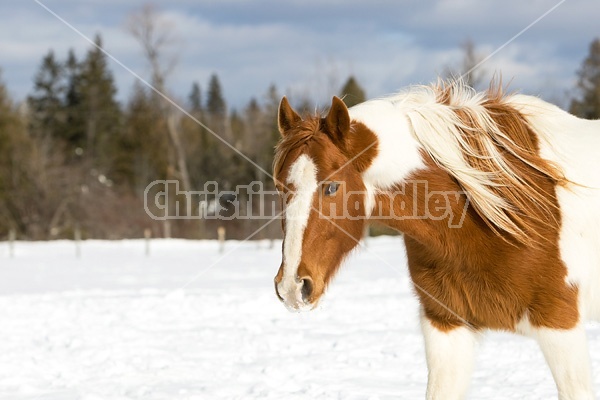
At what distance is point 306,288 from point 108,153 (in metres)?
46.3

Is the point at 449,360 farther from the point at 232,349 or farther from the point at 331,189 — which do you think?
the point at 232,349

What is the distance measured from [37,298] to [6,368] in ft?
18.3

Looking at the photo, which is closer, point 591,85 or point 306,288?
point 306,288

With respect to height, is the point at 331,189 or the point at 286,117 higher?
the point at 286,117

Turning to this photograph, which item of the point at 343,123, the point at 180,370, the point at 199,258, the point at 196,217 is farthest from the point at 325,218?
the point at 196,217

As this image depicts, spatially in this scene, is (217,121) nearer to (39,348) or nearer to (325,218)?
(39,348)

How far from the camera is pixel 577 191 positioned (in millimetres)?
3324

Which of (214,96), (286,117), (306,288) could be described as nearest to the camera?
(306,288)

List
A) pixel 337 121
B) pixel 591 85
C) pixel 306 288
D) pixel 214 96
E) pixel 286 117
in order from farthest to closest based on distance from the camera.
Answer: pixel 214 96 → pixel 591 85 → pixel 286 117 → pixel 337 121 → pixel 306 288

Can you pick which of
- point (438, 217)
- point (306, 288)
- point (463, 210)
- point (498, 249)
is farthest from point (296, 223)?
point (498, 249)

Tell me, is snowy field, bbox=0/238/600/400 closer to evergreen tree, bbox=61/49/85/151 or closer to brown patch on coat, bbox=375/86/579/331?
brown patch on coat, bbox=375/86/579/331

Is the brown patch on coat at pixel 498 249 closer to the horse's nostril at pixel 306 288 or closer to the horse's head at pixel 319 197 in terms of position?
the horse's head at pixel 319 197

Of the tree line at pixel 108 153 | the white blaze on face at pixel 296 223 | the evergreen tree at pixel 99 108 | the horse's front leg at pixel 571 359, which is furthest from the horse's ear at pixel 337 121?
the evergreen tree at pixel 99 108

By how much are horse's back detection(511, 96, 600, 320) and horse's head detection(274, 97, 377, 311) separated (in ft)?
3.35
